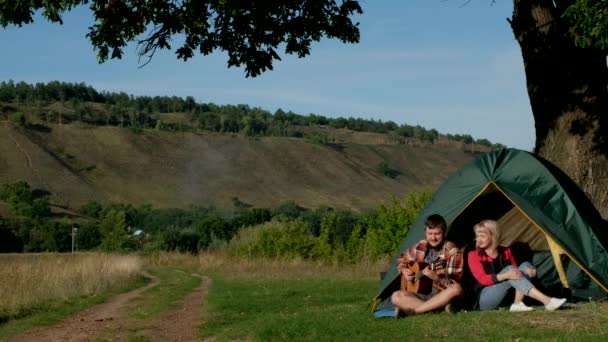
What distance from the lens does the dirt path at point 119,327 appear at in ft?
34.2

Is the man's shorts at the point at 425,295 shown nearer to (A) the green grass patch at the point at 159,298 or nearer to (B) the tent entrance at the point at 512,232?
(B) the tent entrance at the point at 512,232

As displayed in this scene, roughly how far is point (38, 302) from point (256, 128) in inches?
5783

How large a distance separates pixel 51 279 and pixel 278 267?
32.5 ft

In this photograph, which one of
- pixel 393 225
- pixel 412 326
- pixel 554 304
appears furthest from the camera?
pixel 393 225

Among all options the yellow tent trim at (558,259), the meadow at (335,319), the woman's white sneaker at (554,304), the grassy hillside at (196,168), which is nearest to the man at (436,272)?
the meadow at (335,319)

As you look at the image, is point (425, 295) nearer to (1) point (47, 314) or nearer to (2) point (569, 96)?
(2) point (569, 96)

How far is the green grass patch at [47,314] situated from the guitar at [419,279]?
5.45 metres

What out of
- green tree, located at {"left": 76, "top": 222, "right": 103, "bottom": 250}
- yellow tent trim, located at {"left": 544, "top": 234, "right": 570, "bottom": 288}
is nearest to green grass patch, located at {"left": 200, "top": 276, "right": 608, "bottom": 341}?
yellow tent trim, located at {"left": 544, "top": 234, "right": 570, "bottom": 288}

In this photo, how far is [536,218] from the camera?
10500 mm

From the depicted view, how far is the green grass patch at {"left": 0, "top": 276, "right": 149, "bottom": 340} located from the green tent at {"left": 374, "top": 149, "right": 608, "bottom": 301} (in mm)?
5248

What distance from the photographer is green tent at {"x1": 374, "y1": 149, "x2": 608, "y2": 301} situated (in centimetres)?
1042

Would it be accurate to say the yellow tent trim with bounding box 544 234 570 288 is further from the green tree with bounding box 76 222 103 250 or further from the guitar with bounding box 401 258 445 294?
the green tree with bounding box 76 222 103 250

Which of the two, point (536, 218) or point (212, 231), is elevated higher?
point (536, 218)

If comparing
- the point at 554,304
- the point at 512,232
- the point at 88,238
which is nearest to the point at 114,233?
the point at 88,238
